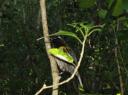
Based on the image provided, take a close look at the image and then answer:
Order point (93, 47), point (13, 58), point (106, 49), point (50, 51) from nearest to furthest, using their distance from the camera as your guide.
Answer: point (50, 51) < point (106, 49) < point (93, 47) < point (13, 58)

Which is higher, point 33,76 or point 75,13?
point 75,13

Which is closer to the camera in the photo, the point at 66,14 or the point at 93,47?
the point at 93,47

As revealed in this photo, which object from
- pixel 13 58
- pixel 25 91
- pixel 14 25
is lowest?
Answer: pixel 25 91

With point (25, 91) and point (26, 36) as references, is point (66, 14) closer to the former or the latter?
point (26, 36)

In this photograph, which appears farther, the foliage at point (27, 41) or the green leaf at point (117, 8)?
the foliage at point (27, 41)

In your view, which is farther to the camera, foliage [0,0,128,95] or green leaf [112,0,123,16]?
foliage [0,0,128,95]

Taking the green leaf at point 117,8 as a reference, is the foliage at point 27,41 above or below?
below

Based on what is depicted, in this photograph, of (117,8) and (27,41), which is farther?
(27,41)

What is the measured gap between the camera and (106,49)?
4.52m

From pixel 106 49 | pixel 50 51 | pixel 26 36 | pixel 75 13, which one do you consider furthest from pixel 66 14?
pixel 50 51

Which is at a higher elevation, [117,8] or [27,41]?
[117,8]

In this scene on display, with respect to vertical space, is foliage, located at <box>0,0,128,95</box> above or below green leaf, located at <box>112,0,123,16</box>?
below

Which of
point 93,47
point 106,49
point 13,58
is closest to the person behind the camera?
point 106,49

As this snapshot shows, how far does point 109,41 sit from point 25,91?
4.08 feet
